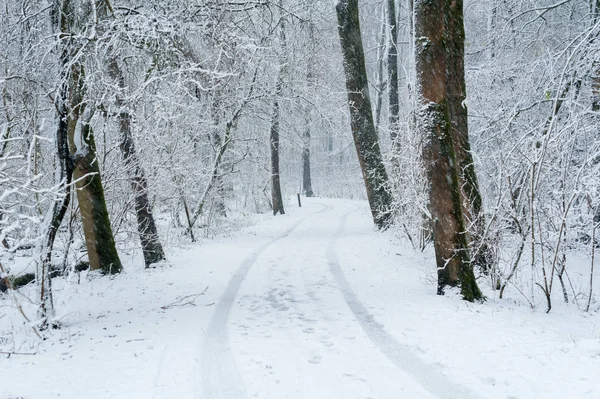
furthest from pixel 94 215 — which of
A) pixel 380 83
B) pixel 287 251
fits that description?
pixel 380 83

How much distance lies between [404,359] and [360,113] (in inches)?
414

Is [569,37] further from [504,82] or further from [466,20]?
[466,20]

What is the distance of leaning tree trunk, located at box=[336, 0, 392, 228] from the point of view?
13.9 m

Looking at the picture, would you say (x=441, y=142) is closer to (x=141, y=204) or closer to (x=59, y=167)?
(x=59, y=167)

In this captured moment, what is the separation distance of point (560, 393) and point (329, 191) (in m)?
33.2

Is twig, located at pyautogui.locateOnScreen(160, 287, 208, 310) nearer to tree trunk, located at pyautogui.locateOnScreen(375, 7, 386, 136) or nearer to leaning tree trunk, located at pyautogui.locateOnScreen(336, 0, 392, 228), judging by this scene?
leaning tree trunk, located at pyautogui.locateOnScreen(336, 0, 392, 228)

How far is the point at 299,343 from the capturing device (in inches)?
196

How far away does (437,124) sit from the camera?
635cm

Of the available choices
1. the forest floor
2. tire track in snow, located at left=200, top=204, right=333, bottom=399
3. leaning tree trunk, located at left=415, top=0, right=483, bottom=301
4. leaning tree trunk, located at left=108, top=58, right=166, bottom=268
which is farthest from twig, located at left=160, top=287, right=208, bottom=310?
leaning tree trunk, located at left=415, top=0, right=483, bottom=301

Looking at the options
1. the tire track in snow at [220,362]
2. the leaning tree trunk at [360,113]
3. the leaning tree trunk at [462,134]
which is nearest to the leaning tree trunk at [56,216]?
the tire track in snow at [220,362]

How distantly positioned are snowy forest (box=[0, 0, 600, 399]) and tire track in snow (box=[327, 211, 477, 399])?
0.03 meters

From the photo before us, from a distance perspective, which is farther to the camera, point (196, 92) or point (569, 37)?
point (569, 37)

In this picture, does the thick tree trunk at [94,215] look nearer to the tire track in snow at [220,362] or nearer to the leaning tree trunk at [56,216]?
the leaning tree trunk at [56,216]

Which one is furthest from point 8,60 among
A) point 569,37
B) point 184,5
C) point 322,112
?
point 569,37
